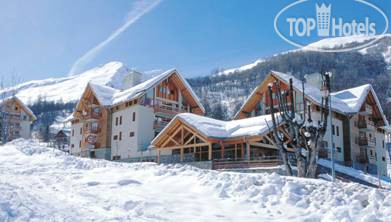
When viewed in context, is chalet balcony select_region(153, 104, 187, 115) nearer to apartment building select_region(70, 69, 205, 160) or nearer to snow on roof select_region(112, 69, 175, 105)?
apartment building select_region(70, 69, 205, 160)

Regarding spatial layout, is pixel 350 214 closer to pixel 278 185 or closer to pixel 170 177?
pixel 278 185

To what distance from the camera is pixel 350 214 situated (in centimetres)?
1086

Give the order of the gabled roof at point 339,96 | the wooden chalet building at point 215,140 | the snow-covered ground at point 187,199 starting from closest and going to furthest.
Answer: the snow-covered ground at point 187,199 < the wooden chalet building at point 215,140 < the gabled roof at point 339,96

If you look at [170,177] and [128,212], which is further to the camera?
[170,177]

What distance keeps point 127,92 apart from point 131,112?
285 centimetres

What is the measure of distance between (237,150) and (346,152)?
14.7 metres

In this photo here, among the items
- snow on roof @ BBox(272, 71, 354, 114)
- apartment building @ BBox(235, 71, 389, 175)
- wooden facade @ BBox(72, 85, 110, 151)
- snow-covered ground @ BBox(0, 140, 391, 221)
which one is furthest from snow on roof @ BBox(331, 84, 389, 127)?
snow-covered ground @ BBox(0, 140, 391, 221)

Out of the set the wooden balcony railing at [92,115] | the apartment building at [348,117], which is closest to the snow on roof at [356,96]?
the apartment building at [348,117]

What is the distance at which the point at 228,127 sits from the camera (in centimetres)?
3189

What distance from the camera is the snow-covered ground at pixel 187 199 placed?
1029cm

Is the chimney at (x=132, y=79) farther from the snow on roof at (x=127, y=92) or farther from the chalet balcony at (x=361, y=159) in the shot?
the chalet balcony at (x=361, y=159)

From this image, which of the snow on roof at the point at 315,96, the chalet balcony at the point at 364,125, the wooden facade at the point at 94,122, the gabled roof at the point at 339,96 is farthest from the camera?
the wooden facade at the point at 94,122

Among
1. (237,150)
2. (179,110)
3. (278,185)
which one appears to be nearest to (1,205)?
(278,185)

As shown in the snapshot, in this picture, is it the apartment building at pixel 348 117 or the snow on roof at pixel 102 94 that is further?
the snow on roof at pixel 102 94
